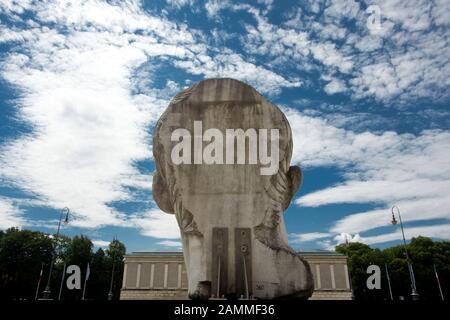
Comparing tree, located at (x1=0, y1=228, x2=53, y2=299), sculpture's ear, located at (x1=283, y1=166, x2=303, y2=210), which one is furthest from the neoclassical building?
sculpture's ear, located at (x1=283, y1=166, x2=303, y2=210)

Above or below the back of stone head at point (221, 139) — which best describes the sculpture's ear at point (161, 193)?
below

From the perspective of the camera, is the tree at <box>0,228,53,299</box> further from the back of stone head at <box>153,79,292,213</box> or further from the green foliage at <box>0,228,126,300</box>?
the back of stone head at <box>153,79,292,213</box>

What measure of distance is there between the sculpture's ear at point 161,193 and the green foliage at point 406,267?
49893mm

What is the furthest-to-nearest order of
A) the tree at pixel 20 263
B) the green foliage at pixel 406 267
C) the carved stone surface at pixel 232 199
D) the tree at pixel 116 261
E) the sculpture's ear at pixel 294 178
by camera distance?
the tree at pixel 116 261
the green foliage at pixel 406 267
the tree at pixel 20 263
the sculpture's ear at pixel 294 178
the carved stone surface at pixel 232 199

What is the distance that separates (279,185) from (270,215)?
1.80 feet

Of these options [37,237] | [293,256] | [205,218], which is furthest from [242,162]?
[37,237]

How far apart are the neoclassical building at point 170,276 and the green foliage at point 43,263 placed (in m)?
3.98

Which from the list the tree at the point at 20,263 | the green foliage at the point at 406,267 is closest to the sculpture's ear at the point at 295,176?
the green foliage at the point at 406,267

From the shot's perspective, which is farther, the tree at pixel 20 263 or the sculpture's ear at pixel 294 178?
the tree at pixel 20 263

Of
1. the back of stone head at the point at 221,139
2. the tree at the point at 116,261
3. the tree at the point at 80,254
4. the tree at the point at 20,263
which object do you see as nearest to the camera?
the back of stone head at the point at 221,139

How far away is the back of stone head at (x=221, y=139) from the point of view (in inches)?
A: 227

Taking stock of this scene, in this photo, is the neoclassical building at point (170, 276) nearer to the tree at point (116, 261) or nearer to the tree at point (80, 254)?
the tree at point (116, 261)

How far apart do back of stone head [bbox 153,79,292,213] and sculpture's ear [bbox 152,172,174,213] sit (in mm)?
172

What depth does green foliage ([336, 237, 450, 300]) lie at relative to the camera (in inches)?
1941
